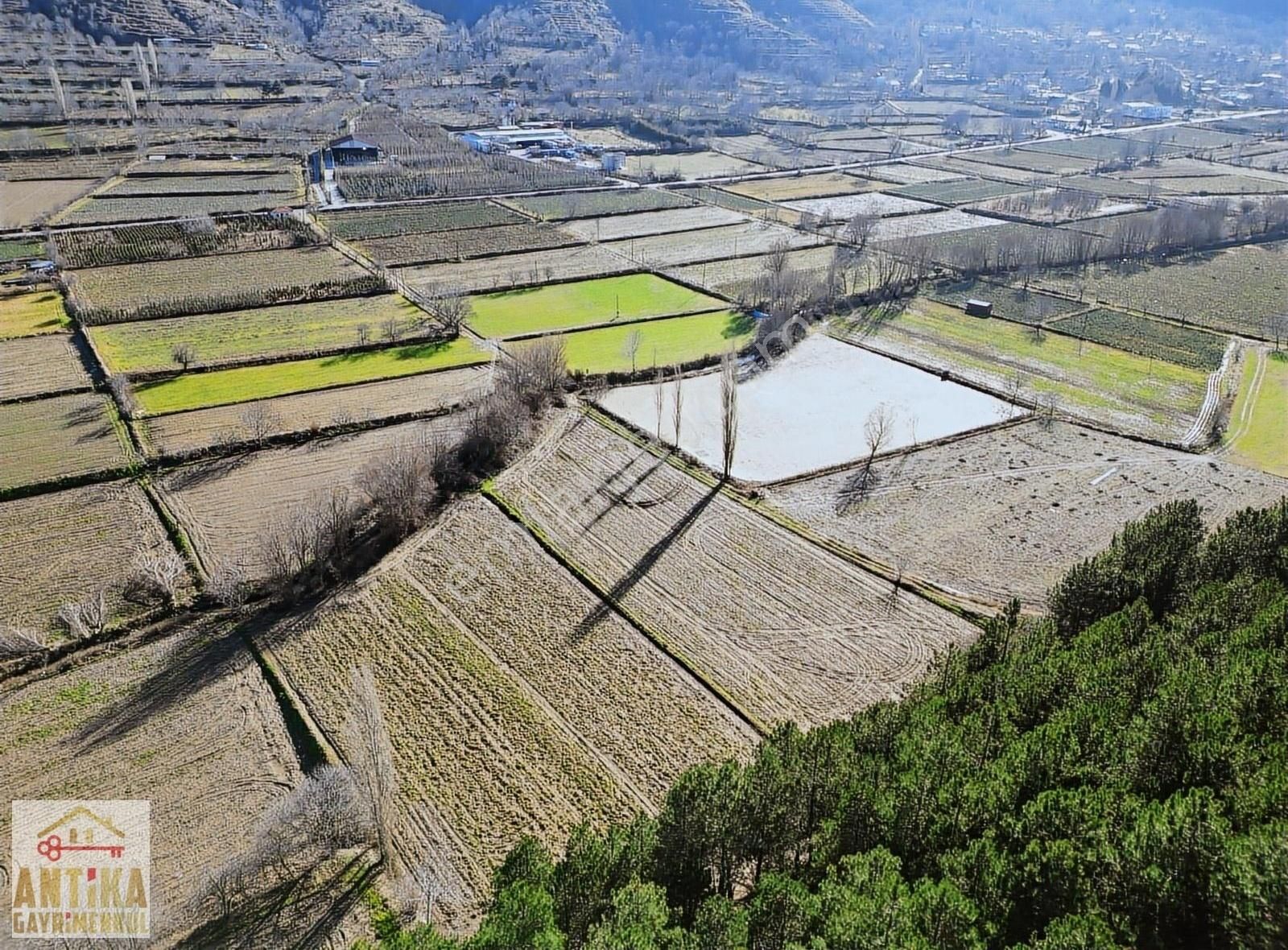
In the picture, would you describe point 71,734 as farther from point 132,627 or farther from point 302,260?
point 302,260

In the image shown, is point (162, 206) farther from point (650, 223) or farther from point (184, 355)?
point (650, 223)

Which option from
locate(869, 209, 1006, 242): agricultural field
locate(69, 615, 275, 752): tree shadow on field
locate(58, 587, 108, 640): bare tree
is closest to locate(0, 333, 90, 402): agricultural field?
locate(58, 587, 108, 640): bare tree

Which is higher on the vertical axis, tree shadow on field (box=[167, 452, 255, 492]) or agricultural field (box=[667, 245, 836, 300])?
agricultural field (box=[667, 245, 836, 300])

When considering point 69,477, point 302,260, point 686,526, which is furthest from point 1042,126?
point 69,477

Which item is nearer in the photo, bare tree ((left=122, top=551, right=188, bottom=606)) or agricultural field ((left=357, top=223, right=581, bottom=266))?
bare tree ((left=122, top=551, right=188, bottom=606))

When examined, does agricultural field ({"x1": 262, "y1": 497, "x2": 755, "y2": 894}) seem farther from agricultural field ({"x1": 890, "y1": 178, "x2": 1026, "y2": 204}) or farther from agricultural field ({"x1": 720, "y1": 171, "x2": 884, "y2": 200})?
agricultural field ({"x1": 890, "y1": 178, "x2": 1026, "y2": 204})

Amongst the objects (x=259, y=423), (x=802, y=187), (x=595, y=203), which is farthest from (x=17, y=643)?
(x=802, y=187)
